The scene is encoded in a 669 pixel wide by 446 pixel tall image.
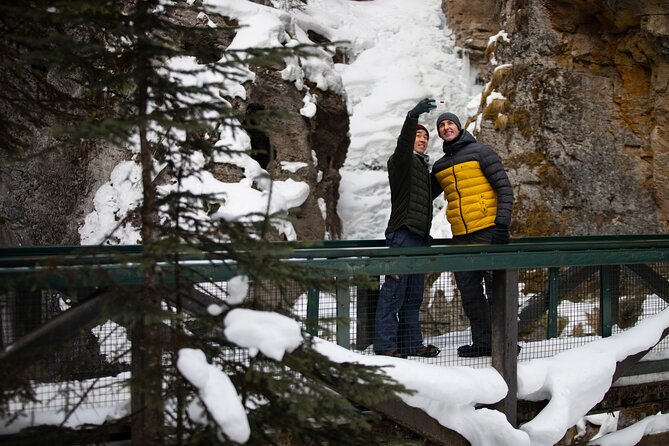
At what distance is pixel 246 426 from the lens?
2.74m

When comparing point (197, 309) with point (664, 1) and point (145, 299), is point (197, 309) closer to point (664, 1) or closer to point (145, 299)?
point (145, 299)

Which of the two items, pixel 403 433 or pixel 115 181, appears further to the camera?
pixel 115 181

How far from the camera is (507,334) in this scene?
4.38m

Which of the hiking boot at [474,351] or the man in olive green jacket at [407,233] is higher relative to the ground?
the man in olive green jacket at [407,233]

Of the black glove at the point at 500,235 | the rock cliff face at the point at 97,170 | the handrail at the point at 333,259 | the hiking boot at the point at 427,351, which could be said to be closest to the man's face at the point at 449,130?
the black glove at the point at 500,235

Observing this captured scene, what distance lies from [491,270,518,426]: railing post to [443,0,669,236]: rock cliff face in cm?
741

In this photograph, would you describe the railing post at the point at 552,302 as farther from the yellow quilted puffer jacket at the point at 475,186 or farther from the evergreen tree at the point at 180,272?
the evergreen tree at the point at 180,272

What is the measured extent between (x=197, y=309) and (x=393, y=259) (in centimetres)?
117

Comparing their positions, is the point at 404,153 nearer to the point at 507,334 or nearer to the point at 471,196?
the point at 471,196

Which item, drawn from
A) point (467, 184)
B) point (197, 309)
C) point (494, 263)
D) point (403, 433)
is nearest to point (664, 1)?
point (467, 184)

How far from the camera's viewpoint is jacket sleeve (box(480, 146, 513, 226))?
4.97 metres

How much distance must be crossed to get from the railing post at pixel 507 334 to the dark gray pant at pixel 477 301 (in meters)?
0.18

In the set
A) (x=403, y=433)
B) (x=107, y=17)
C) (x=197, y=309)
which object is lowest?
(x=403, y=433)

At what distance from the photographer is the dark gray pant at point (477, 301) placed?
463 centimetres
